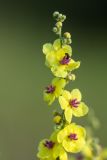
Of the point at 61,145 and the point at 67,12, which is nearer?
the point at 61,145

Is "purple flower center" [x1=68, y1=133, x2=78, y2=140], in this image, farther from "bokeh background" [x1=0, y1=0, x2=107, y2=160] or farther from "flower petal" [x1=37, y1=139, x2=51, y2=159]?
"bokeh background" [x1=0, y1=0, x2=107, y2=160]

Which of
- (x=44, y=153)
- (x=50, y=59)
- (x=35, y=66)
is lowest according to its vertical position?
(x=44, y=153)

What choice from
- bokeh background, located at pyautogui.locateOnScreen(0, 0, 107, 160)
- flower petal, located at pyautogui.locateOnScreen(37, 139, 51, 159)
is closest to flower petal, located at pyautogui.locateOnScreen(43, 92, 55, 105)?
flower petal, located at pyautogui.locateOnScreen(37, 139, 51, 159)

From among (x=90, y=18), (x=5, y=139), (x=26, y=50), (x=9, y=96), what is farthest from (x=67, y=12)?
(x=5, y=139)

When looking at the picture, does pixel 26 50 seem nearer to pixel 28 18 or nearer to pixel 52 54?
pixel 28 18

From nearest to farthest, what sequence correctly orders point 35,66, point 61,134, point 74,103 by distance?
point 61,134 < point 74,103 < point 35,66

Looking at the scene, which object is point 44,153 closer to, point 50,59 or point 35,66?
point 50,59

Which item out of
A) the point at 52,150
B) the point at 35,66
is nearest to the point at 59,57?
the point at 52,150
